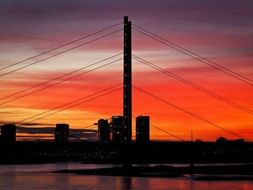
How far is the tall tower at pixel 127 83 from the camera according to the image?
257ft

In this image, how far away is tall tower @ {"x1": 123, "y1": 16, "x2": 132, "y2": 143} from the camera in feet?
257

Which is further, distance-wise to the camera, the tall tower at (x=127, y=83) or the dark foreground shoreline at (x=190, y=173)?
the dark foreground shoreline at (x=190, y=173)

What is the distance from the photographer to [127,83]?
273 ft

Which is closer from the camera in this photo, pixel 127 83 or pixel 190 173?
pixel 127 83

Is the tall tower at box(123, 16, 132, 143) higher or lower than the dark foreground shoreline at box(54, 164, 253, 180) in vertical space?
higher

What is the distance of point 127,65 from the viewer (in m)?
84.1

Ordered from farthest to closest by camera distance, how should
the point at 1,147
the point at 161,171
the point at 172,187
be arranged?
the point at 161,171
the point at 172,187
the point at 1,147

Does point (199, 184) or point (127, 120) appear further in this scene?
point (199, 184)

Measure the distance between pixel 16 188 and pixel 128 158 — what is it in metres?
13.7

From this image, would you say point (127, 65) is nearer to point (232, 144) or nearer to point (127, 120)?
point (127, 120)

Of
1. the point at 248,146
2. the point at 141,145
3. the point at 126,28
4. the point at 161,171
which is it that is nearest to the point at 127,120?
the point at 141,145

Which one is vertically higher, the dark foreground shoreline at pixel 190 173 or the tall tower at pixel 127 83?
the tall tower at pixel 127 83

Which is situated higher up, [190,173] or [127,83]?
[127,83]

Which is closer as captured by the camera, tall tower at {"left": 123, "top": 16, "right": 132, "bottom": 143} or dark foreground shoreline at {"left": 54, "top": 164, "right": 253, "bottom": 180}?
tall tower at {"left": 123, "top": 16, "right": 132, "bottom": 143}
